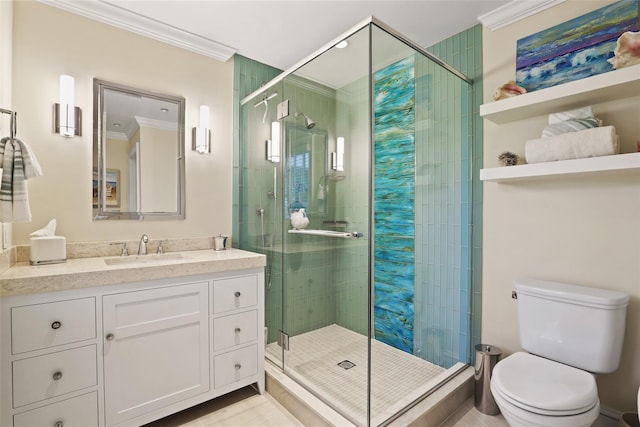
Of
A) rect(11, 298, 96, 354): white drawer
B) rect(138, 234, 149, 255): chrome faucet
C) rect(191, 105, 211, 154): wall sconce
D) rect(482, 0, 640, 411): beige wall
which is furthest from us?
rect(191, 105, 211, 154): wall sconce

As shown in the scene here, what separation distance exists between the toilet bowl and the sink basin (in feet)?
6.47

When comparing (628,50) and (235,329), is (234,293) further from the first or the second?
(628,50)

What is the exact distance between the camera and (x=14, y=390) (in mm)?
1313

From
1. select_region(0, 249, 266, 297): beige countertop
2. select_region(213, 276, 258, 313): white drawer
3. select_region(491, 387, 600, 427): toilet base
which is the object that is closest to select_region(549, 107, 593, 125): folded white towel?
select_region(491, 387, 600, 427): toilet base

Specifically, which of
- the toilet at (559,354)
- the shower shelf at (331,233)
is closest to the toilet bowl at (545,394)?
the toilet at (559,354)

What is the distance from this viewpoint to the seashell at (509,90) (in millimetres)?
1833

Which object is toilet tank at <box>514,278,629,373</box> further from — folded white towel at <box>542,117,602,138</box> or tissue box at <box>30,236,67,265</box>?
tissue box at <box>30,236,67,265</box>

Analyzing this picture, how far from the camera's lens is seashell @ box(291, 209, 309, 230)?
202 centimetres

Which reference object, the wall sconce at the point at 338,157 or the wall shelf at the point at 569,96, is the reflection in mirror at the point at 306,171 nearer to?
the wall sconce at the point at 338,157

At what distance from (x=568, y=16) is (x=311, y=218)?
6.28 ft

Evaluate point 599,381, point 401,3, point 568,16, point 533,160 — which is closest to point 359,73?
point 401,3

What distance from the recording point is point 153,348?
166 cm

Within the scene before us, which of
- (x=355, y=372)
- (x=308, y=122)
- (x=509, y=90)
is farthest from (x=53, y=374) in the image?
(x=509, y=90)

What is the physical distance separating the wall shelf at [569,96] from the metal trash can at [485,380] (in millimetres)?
1493
